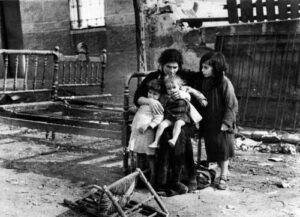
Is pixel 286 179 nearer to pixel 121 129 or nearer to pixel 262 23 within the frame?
pixel 121 129

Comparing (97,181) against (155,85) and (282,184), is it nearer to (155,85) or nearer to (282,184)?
(155,85)

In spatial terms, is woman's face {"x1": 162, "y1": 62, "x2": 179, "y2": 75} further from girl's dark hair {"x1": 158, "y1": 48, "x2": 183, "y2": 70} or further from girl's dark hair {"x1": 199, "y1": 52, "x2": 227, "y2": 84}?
girl's dark hair {"x1": 199, "y1": 52, "x2": 227, "y2": 84}

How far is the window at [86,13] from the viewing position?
10.0 metres

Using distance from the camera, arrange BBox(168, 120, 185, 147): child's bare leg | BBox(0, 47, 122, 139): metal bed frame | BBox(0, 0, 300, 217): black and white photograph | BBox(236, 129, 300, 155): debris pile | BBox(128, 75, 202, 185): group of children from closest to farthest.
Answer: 1. BBox(0, 0, 300, 217): black and white photograph
2. BBox(168, 120, 185, 147): child's bare leg
3. BBox(128, 75, 202, 185): group of children
4. BBox(0, 47, 122, 139): metal bed frame
5. BBox(236, 129, 300, 155): debris pile

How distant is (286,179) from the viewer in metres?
4.41

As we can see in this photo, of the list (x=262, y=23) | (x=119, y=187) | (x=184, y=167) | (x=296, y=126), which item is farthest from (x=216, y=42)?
(x=119, y=187)

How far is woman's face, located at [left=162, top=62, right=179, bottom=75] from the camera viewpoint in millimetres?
4098

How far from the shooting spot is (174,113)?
399 centimetres

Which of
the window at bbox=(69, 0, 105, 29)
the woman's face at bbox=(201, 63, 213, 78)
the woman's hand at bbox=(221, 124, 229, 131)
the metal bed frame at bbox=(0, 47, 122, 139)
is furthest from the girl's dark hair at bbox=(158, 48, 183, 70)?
the window at bbox=(69, 0, 105, 29)

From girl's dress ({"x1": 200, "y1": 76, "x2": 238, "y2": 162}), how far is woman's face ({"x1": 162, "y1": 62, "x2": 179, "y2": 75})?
446 mm

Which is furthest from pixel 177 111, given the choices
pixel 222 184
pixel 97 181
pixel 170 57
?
pixel 97 181

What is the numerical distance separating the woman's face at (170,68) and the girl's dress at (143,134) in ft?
1.45

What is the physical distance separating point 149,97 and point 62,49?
700 cm

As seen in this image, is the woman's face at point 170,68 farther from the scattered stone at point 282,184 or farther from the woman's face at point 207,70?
the scattered stone at point 282,184
